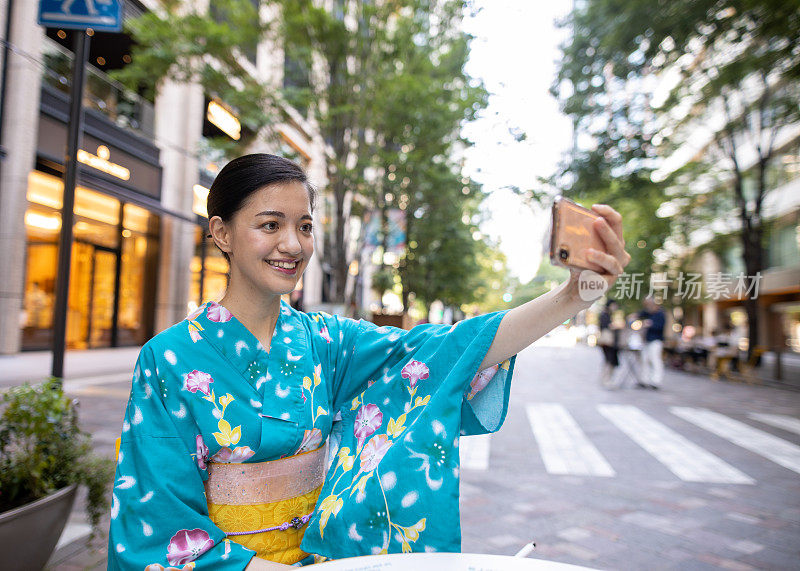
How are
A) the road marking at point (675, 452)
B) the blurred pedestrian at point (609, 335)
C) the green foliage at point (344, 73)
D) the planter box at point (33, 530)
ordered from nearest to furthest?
the planter box at point (33, 530)
the road marking at point (675, 452)
the green foliage at point (344, 73)
the blurred pedestrian at point (609, 335)

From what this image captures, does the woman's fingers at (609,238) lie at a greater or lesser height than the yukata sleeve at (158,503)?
greater

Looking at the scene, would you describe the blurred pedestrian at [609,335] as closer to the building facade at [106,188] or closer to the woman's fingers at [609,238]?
the building facade at [106,188]

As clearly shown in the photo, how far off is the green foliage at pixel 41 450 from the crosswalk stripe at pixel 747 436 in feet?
18.8

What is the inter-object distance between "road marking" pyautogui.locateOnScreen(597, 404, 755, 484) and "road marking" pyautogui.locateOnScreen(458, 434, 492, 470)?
1688 millimetres

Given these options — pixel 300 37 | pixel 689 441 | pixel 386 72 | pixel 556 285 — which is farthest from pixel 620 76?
pixel 556 285

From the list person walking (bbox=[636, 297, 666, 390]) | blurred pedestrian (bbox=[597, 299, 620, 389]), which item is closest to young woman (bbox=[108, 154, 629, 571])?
person walking (bbox=[636, 297, 666, 390])

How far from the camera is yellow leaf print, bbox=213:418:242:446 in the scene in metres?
1.34

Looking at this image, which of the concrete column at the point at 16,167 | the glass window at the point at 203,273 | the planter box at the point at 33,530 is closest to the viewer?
the planter box at the point at 33,530

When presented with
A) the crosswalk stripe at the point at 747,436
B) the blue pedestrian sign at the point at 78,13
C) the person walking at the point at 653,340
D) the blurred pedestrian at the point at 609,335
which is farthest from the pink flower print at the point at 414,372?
the blurred pedestrian at the point at 609,335

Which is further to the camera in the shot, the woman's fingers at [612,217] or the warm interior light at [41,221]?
the warm interior light at [41,221]

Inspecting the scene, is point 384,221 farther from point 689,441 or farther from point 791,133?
point 791,133

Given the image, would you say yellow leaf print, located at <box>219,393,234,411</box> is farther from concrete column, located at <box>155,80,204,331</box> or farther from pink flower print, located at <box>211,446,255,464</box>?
concrete column, located at <box>155,80,204,331</box>

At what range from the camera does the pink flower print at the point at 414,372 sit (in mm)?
1541

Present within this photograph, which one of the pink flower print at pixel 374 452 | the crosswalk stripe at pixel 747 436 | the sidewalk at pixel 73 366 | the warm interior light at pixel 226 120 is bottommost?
the crosswalk stripe at pixel 747 436
